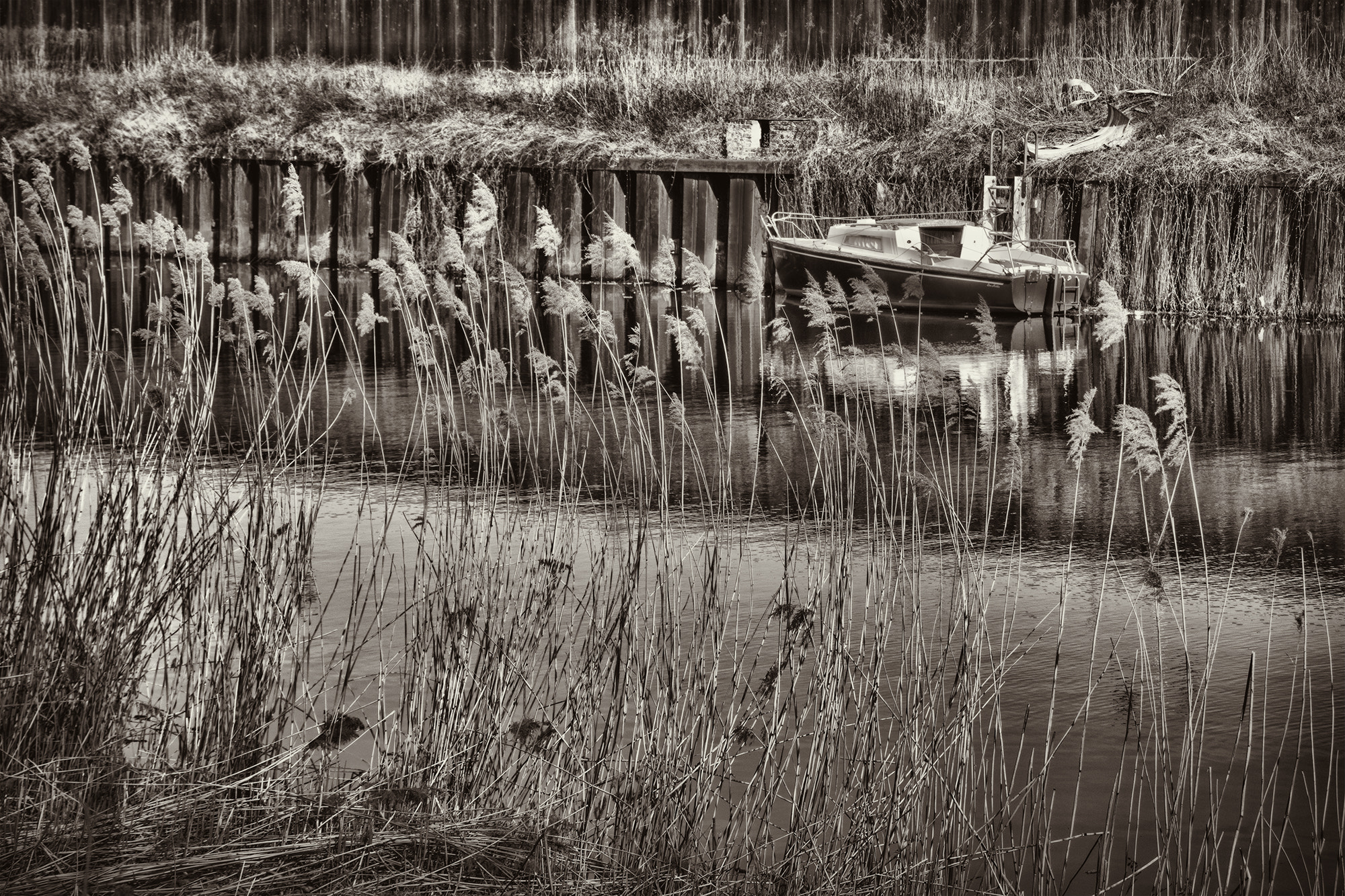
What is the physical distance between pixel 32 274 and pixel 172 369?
3.11 feet

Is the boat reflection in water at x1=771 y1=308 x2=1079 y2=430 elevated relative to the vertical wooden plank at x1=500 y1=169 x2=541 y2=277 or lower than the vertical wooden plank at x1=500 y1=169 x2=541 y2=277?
lower

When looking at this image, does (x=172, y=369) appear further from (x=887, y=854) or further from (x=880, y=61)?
(x=880, y=61)

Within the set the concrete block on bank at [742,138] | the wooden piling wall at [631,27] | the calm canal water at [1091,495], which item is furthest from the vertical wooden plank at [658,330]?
the wooden piling wall at [631,27]

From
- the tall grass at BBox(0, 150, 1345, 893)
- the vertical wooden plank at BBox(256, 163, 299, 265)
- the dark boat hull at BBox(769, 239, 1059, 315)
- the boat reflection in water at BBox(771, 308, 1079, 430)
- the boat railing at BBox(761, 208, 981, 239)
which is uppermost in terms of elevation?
the vertical wooden plank at BBox(256, 163, 299, 265)

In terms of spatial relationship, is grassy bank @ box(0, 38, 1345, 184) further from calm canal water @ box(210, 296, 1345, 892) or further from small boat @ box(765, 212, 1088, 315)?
calm canal water @ box(210, 296, 1345, 892)

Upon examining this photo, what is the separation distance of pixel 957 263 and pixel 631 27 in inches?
489

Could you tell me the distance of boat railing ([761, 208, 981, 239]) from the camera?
22.3 metres

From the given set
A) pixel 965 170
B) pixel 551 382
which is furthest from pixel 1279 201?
pixel 551 382

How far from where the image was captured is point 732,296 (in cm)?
2438

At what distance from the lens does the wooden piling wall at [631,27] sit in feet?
91.0

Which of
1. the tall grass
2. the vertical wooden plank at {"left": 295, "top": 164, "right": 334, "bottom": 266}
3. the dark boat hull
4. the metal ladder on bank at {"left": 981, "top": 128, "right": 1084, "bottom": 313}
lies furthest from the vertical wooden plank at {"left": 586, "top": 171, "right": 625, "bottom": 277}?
the tall grass

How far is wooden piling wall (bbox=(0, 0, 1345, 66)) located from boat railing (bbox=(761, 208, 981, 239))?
6.72 m

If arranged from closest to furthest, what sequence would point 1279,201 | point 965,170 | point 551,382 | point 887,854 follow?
1. point 887,854
2. point 551,382
3. point 1279,201
4. point 965,170

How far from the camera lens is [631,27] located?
1224 inches
